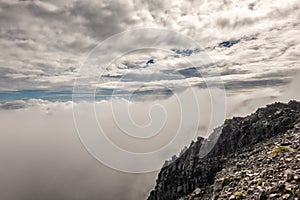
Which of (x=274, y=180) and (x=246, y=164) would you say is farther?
(x=246, y=164)

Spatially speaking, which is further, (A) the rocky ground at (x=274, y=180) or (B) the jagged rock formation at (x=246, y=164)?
(B) the jagged rock formation at (x=246, y=164)

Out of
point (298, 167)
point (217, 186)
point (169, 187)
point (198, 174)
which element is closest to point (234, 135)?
point (198, 174)

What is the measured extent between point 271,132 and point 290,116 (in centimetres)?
907

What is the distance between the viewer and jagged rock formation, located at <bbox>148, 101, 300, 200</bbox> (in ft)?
132

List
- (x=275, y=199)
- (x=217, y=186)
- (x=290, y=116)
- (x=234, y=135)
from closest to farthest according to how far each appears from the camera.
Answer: (x=275, y=199)
(x=217, y=186)
(x=290, y=116)
(x=234, y=135)

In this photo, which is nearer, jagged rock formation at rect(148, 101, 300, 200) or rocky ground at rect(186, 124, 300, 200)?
rocky ground at rect(186, 124, 300, 200)

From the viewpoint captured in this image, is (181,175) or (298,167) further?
(181,175)

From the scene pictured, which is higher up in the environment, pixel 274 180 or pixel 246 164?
pixel 246 164

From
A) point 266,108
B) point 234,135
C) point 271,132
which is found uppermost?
point 266,108

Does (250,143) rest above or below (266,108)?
below

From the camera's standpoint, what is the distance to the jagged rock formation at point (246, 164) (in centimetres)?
4009

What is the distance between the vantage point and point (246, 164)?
6469cm

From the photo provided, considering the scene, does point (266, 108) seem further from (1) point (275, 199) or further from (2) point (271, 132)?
(1) point (275, 199)

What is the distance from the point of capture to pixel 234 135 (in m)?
120
